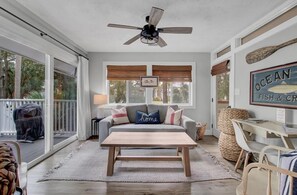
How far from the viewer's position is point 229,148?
3.51 metres

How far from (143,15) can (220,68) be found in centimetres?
261

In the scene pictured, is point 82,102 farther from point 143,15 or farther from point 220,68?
point 220,68

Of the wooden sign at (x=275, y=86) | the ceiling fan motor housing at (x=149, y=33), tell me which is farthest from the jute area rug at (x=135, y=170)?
the ceiling fan motor housing at (x=149, y=33)

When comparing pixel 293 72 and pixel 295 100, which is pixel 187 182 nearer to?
pixel 295 100

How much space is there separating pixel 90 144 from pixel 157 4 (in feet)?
10.9

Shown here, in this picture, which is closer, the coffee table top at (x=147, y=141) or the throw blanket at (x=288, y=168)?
the throw blanket at (x=288, y=168)

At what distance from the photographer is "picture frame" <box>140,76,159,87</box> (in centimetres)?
572

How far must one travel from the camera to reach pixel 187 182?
106 inches

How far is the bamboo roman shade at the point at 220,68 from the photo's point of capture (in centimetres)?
459

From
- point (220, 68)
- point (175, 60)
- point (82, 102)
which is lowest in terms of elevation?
point (82, 102)

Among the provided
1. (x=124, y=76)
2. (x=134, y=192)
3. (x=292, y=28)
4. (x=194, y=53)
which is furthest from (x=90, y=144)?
(x=292, y=28)

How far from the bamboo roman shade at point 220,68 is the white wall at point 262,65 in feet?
1.26

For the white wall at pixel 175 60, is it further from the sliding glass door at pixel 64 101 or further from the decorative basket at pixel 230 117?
the decorative basket at pixel 230 117

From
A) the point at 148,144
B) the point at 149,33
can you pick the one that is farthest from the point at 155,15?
the point at 148,144
